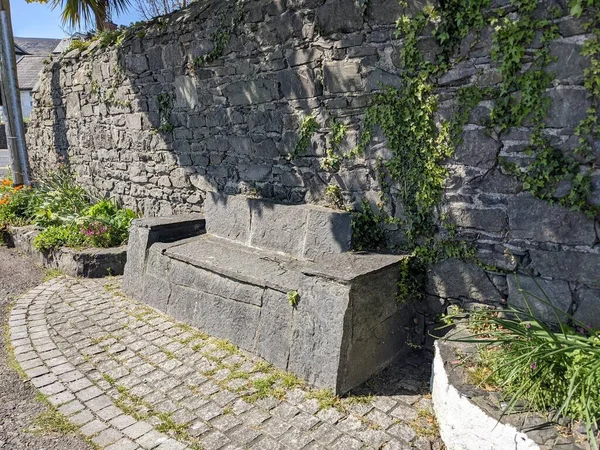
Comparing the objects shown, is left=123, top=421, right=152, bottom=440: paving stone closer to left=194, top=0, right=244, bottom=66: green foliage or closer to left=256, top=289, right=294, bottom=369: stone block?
left=256, top=289, right=294, bottom=369: stone block

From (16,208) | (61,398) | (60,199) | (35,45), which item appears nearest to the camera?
(61,398)

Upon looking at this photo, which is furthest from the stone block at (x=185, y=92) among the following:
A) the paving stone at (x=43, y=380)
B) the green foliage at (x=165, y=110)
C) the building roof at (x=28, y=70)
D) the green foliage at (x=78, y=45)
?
the building roof at (x=28, y=70)

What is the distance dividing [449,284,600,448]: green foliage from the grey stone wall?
20.6 inches

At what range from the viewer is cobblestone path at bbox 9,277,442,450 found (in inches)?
103

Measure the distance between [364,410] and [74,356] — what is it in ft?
7.47

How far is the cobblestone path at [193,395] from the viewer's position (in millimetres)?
2611

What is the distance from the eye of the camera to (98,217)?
6.18 m

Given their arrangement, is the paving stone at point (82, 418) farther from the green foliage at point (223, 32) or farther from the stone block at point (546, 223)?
the green foliage at point (223, 32)

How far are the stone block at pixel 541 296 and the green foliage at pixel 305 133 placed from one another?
6.45 ft

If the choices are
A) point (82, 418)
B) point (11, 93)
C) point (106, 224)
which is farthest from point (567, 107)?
point (11, 93)

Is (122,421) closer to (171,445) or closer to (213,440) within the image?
(171,445)

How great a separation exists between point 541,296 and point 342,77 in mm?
2137

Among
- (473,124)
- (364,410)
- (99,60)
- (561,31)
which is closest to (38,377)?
(364,410)

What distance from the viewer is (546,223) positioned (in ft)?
9.16
